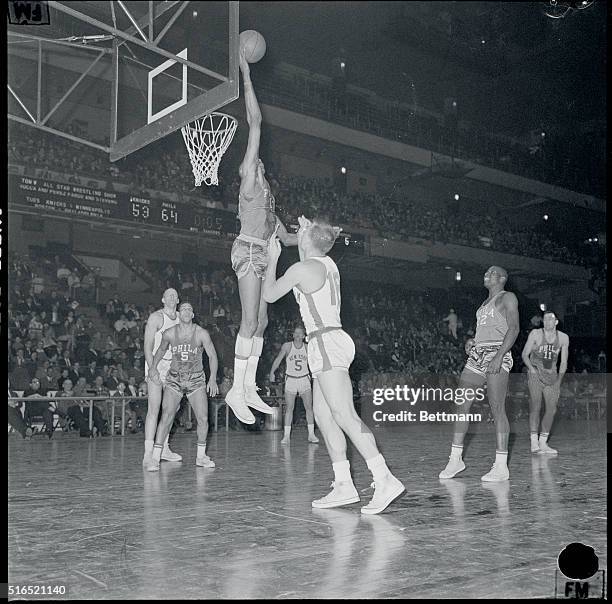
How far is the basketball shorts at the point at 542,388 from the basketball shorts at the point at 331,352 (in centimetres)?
475

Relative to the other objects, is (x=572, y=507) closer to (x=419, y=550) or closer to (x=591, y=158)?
(x=419, y=550)

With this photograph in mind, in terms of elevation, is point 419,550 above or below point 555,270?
below

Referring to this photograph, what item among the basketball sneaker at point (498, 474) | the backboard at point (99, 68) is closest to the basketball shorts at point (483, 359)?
the basketball sneaker at point (498, 474)

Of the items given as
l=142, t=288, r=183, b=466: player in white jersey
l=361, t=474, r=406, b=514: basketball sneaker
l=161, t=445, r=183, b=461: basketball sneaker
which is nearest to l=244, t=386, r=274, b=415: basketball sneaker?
l=361, t=474, r=406, b=514: basketball sneaker

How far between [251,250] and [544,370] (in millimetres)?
5165

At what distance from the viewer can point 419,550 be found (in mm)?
3691

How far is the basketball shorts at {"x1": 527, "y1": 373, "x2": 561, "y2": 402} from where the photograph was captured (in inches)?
350

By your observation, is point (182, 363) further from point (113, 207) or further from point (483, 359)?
point (113, 207)

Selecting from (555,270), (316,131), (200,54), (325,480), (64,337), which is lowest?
(325,480)

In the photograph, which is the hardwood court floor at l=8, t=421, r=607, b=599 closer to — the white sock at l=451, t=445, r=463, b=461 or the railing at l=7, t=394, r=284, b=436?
the white sock at l=451, t=445, r=463, b=461

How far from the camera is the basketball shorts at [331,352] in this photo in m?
4.87

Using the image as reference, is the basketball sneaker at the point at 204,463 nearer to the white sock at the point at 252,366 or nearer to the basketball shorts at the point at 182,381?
the basketball shorts at the point at 182,381

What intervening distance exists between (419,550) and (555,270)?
2602 centimetres

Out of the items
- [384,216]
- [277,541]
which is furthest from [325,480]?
[384,216]
